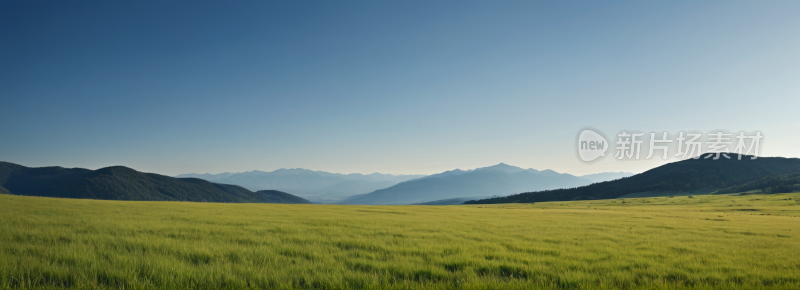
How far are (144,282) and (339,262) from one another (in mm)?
3665

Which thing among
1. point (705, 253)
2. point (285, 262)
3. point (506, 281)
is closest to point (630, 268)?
point (506, 281)

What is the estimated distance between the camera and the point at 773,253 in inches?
414

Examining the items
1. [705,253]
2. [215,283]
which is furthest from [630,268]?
[215,283]

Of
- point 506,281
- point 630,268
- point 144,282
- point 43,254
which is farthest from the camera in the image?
point 630,268

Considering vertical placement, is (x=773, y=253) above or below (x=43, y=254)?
below

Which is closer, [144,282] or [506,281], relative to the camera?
[144,282]

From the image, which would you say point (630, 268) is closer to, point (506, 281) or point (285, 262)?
point (506, 281)

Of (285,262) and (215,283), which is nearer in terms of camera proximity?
(215,283)

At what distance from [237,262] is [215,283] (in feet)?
5.85

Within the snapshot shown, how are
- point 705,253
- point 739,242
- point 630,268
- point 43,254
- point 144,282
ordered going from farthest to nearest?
point 739,242 → point 705,253 → point 630,268 → point 43,254 → point 144,282

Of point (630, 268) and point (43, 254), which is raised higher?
point (43, 254)

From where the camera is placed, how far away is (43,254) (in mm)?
7344

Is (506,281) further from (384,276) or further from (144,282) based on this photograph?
(144,282)

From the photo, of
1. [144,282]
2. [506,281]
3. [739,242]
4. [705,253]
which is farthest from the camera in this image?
[739,242]
